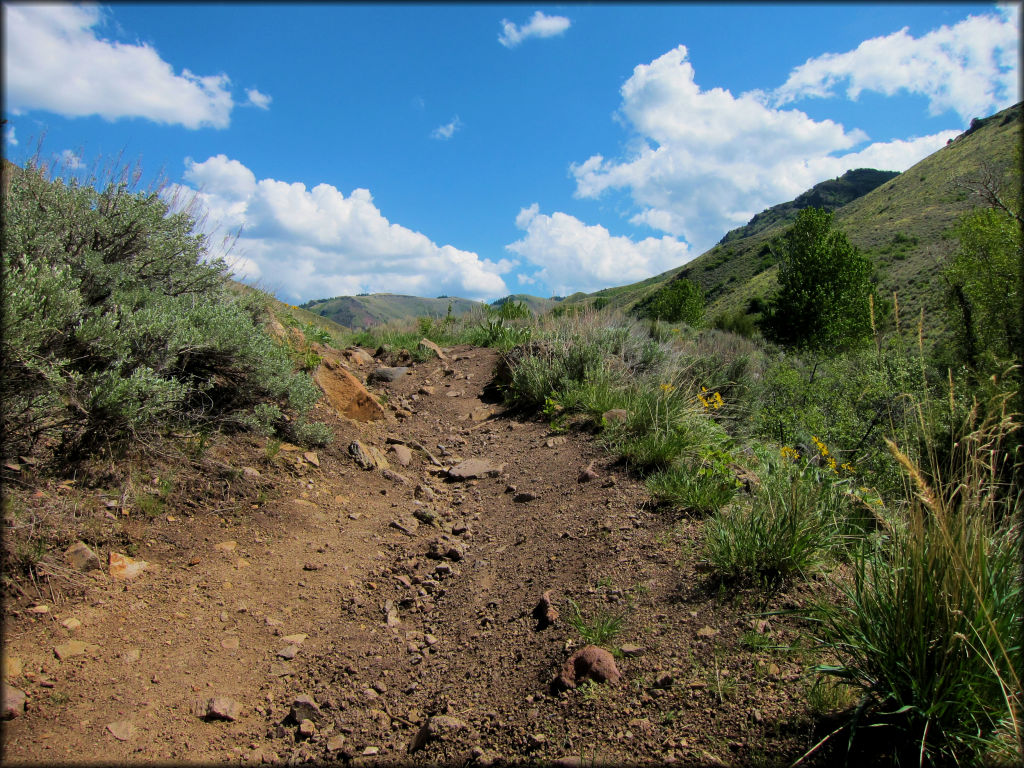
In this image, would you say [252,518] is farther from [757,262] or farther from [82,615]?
[757,262]

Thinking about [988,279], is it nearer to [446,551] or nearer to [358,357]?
[358,357]

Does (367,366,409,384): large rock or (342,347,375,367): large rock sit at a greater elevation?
Result: (342,347,375,367): large rock

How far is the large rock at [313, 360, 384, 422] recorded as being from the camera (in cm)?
612

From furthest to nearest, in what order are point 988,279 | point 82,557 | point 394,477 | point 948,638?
point 988,279, point 394,477, point 82,557, point 948,638

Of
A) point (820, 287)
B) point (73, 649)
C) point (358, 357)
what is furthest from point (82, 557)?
point (820, 287)

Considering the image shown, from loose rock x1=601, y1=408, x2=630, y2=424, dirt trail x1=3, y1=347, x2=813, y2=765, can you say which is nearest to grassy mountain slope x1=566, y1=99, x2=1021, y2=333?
loose rock x1=601, y1=408, x2=630, y2=424

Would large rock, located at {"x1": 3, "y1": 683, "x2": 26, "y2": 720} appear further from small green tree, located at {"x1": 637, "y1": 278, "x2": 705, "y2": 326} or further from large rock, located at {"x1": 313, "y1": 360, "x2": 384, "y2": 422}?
small green tree, located at {"x1": 637, "y1": 278, "x2": 705, "y2": 326}

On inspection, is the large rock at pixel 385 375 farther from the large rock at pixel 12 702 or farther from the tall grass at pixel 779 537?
the large rock at pixel 12 702

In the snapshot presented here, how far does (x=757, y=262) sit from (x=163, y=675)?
72712mm

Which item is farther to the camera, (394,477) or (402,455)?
(402,455)

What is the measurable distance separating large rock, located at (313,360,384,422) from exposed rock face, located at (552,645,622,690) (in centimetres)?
434

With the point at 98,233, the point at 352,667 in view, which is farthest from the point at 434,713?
the point at 98,233

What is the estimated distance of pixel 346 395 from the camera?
630 centimetres

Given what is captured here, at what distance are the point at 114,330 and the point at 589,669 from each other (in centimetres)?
351
